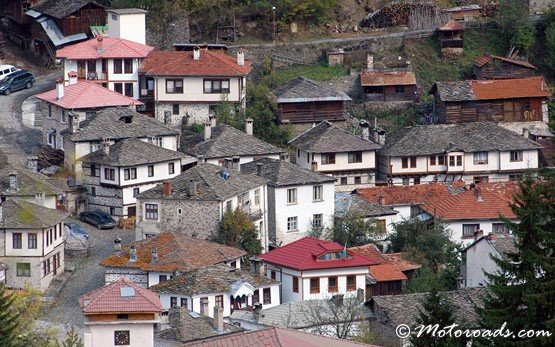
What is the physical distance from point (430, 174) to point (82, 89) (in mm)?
17453

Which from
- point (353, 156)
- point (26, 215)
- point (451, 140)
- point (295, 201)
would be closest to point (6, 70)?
point (353, 156)

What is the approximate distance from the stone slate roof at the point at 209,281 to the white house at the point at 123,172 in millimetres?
10979

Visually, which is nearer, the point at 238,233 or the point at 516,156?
the point at 238,233

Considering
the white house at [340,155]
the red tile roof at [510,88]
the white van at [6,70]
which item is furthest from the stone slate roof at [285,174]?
the white van at [6,70]

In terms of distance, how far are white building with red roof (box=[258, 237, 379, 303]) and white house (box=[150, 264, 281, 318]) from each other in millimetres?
1325

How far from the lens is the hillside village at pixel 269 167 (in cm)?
8281

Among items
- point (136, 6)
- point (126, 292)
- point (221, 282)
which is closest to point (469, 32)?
point (136, 6)

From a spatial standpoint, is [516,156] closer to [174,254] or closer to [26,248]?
[174,254]

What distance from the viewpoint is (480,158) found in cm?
10762

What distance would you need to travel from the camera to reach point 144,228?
3733 inches

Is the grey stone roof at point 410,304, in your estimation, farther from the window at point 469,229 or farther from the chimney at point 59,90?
the chimney at point 59,90

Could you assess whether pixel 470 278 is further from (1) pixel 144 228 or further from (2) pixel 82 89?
(2) pixel 82 89

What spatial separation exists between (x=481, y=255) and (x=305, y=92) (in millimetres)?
19162

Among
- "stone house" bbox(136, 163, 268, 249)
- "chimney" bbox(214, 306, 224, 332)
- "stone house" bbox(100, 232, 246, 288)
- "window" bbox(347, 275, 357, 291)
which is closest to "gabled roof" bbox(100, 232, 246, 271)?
"stone house" bbox(100, 232, 246, 288)
